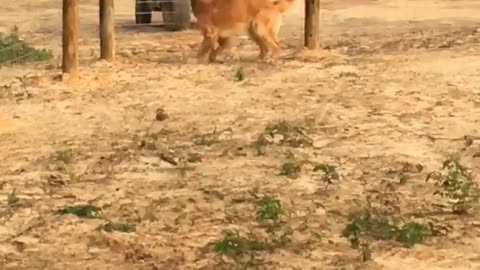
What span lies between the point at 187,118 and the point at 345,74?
2.39 m

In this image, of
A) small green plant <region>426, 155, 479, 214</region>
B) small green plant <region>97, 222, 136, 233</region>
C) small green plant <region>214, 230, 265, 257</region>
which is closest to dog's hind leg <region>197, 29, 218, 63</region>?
small green plant <region>426, 155, 479, 214</region>

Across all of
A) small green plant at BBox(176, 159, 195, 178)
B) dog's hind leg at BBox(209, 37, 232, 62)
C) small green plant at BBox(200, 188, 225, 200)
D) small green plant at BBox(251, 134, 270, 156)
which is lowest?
small green plant at BBox(176, 159, 195, 178)

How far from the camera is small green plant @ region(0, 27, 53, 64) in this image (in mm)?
12242

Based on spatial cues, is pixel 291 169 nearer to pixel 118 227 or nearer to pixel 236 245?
pixel 118 227

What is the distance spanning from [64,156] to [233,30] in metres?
4.74

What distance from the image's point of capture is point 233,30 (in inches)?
476

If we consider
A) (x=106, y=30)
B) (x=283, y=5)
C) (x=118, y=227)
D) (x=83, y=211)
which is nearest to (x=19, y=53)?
(x=106, y=30)

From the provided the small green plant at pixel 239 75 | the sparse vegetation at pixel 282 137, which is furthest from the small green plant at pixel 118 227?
the small green plant at pixel 239 75

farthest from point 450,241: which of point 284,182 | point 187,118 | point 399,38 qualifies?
point 399,38

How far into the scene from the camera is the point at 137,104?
376 inches

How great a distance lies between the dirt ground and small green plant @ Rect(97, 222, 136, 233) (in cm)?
5

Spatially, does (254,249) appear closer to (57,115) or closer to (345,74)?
(57,115)

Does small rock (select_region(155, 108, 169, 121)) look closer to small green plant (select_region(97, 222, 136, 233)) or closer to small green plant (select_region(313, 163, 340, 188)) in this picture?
small green plant (select_region(313, 163, 340, 188))

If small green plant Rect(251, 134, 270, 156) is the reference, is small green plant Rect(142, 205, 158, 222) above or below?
below
